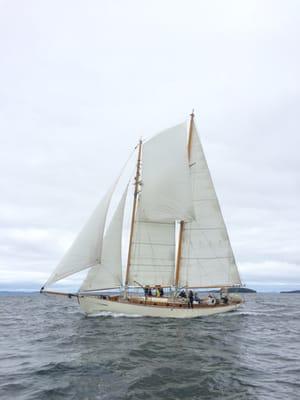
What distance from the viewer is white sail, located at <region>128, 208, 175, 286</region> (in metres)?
35.8

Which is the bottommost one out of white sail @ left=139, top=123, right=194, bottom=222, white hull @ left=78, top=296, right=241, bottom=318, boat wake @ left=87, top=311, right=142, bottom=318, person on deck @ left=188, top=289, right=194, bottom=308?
boat wake @ left=87, top=311, right=142, bottom=318

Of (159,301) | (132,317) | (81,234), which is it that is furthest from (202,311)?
(81,234)

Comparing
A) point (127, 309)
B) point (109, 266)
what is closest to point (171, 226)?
point (109, 266)

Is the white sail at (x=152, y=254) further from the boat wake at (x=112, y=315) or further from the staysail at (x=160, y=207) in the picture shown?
the boat wake at (x=112, y=315)

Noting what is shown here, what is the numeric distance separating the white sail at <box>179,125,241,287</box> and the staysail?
1.63 meters

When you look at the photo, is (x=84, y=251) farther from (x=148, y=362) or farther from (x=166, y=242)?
(x=148, y=362)

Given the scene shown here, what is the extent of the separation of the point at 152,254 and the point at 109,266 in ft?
15.9

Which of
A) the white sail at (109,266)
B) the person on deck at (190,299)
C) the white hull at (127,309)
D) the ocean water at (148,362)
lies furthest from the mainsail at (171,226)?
the ocean water at (148,362)

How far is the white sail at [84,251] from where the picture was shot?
1211 inches

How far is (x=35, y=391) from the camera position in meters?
12.4

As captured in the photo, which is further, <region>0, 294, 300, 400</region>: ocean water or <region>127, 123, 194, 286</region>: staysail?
<region>127, 123, 194, 286</region>: staysail

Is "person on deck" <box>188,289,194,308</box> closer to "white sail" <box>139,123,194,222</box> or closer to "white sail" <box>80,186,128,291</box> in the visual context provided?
"white sail" <box>80,186,128,291</box>

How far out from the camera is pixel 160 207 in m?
35.6

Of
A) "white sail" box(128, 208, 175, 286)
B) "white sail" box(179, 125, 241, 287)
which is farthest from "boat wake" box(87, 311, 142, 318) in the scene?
"white sail" box(179, 125, 241, 287)
